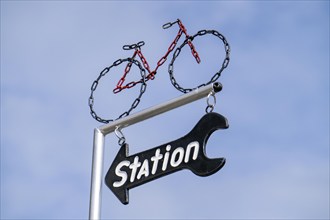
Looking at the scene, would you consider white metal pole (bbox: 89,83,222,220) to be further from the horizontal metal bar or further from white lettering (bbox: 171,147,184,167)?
Result: white lettering (bbox: 171,147,184,167)

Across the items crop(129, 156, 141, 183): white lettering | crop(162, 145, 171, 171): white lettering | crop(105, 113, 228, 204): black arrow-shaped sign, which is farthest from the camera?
crop(129, 156, 141, 183): white lettering

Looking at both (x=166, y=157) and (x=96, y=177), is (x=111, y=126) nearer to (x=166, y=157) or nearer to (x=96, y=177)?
(x=96, y=177)

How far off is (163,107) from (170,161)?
0.38 m

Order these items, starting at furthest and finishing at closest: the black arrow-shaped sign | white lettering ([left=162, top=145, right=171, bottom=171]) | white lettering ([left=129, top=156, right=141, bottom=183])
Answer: white lettering ([left=129, top=156, right=141, bottom=183]), white lettering ([left=162, top=145, right=171, bottom=171]), the black arrow-shaped sign

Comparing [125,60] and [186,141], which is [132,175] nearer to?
[186,141]

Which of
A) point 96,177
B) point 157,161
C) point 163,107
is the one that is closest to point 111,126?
point 96,177

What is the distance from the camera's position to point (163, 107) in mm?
4848

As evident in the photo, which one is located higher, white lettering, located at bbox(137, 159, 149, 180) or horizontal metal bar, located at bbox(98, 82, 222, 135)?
horizontal metal bar, located at bbox(98, 82, 222, 135)

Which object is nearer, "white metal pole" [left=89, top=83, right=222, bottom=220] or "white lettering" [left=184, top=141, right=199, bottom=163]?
"white lettering" [left=184, top=141, right=199, bottom=163]

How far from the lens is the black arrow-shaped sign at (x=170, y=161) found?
452 cm

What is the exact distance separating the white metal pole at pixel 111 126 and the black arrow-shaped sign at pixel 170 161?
0.38ft

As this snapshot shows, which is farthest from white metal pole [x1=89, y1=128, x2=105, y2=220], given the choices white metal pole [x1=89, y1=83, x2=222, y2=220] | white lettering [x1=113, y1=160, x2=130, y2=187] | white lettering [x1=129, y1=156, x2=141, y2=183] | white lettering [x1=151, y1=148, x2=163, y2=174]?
white lettering [x1=151, y1=148, x2=163, y2=174]

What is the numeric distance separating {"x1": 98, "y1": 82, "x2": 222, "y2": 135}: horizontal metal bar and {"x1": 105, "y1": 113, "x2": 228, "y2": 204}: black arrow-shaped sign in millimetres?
158

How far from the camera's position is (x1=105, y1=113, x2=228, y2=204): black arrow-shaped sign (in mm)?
4516
